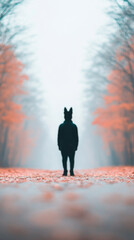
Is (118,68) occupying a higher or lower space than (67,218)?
higher

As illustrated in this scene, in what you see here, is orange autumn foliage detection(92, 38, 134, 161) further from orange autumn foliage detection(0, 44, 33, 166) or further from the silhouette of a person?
the silhouette of a person

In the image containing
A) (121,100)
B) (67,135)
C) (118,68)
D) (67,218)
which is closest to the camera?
(67,218)

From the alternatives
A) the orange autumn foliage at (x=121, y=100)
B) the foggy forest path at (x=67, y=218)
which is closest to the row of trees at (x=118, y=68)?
the orange autumn foliage at (x=121, y=100)

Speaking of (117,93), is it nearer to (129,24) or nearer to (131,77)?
(131,77)

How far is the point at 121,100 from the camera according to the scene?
24.1 m

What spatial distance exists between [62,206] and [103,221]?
3.56ft

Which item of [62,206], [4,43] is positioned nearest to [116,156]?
[4,43]

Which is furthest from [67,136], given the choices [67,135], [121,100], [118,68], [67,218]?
[121,100]

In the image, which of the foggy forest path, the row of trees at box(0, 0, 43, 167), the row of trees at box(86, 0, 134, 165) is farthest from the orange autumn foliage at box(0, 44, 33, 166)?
the foggy forest path

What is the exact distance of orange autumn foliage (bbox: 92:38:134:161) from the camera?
20.7 meters

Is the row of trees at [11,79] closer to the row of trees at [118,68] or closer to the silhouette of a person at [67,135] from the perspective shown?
the row of trees at [118,68]

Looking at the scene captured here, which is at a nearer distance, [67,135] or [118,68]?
[67,135]

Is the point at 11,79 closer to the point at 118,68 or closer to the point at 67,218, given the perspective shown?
the point at 118,68

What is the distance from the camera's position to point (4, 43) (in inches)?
792
